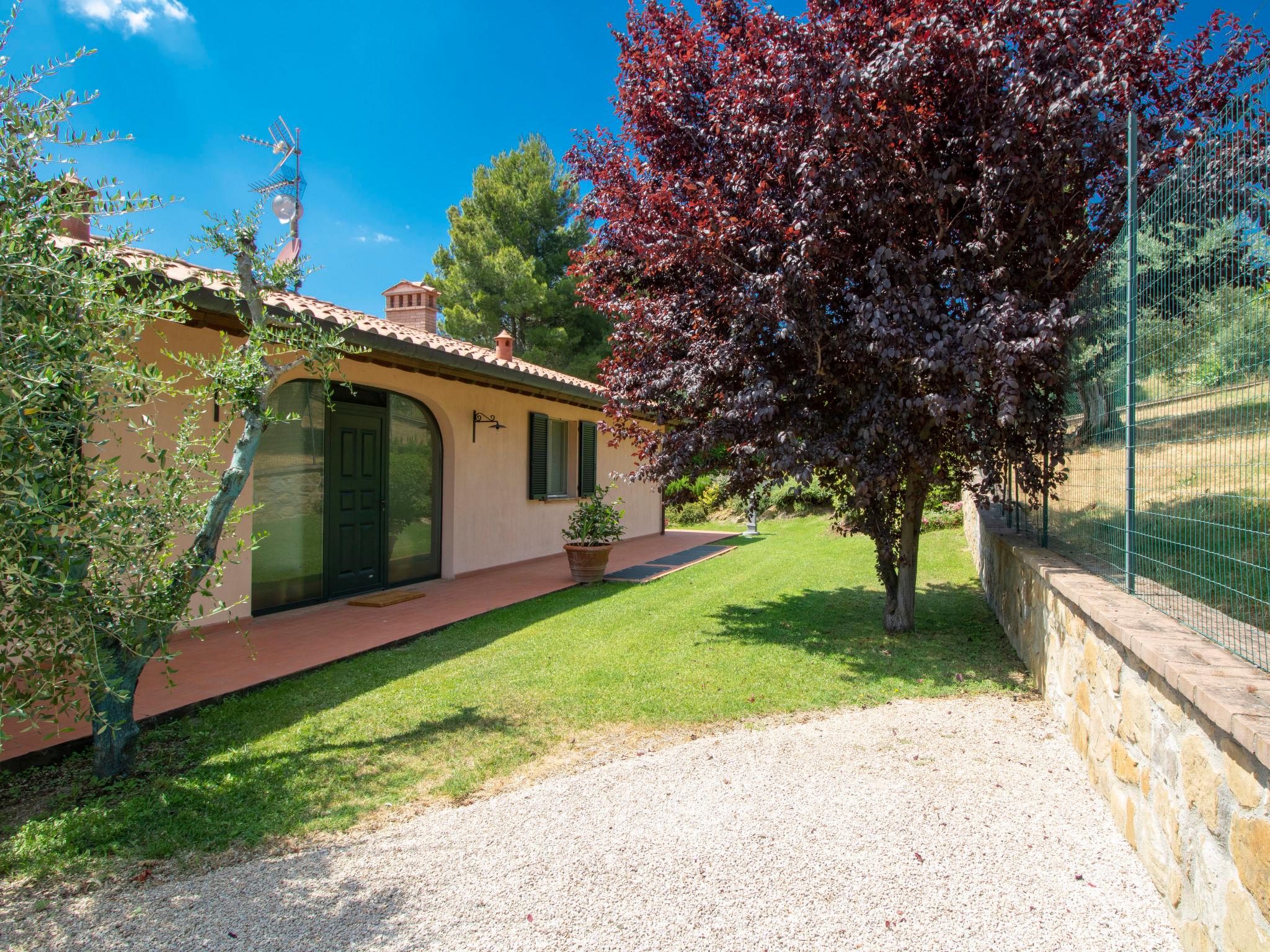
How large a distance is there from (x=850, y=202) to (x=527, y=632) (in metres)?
4.32

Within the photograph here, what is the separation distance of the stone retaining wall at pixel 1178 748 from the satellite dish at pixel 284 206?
23.7 feet

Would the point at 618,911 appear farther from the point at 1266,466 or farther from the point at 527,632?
the point at 527,632

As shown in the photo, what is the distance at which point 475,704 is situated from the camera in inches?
177

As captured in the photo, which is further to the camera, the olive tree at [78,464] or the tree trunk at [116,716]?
the tree trunk at [116,716]

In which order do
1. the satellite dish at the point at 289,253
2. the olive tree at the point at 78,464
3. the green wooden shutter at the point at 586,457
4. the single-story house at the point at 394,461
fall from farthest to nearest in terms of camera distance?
the green wooden shutter at the point at 586,457, the single-story house at the point at 394,461, the satellite dish at the point at 289,253, the olive tree at the point at 78,464

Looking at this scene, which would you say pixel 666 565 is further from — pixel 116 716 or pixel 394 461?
pixel 116 716

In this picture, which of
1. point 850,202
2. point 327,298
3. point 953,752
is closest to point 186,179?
point 850,202

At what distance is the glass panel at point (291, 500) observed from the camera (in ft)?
22.2

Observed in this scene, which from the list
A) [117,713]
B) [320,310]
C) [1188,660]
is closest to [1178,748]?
[1188,660]

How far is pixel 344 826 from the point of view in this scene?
298 centimetres

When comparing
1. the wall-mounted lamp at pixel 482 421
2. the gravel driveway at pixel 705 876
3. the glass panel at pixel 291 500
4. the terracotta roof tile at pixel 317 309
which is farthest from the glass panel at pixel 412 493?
the gravel driveway at pixel 705 876

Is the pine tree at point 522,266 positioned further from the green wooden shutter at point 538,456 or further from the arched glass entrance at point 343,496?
the arched glass entrance at point 343,496

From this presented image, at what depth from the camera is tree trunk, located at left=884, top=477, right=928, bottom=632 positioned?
6109 mm

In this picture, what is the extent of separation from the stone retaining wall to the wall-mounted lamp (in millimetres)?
7220
